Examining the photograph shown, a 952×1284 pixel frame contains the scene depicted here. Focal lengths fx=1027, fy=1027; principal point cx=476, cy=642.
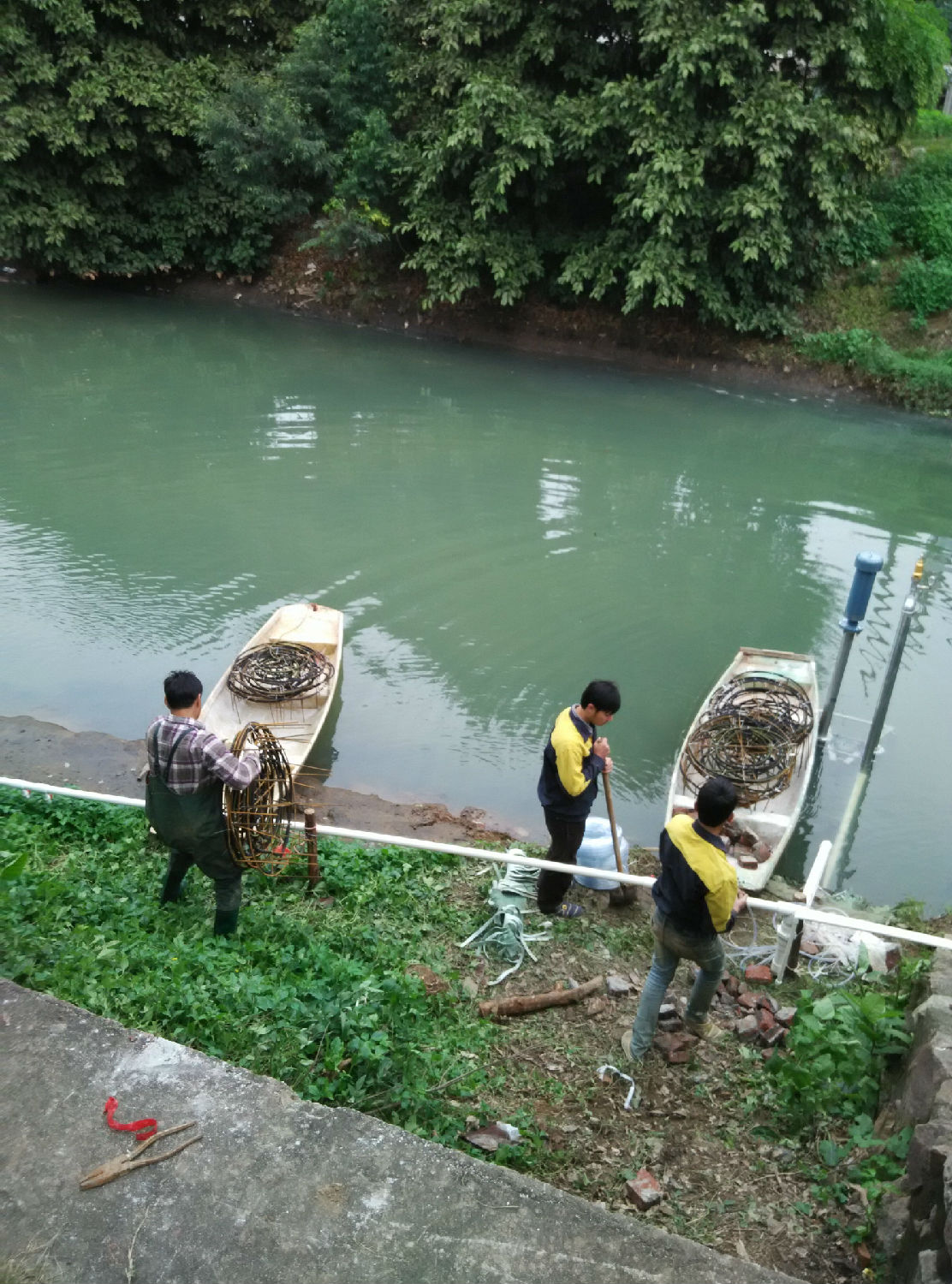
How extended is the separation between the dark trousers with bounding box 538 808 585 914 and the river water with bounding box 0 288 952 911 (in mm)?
2145

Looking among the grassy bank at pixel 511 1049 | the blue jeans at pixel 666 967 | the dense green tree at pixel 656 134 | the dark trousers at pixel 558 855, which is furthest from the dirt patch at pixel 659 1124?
the dense green tree at pixel 656 134

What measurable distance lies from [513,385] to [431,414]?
244 centimetres

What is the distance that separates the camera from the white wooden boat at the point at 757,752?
777 cm

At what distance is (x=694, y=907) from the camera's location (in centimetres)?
475

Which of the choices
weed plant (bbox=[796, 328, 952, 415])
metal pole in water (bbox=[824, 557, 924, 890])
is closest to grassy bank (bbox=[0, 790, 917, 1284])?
metal pole in water (bbox=[824, 557, 924, 890])

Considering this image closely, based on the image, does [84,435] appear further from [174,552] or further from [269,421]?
[174,552]

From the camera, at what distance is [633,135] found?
1792cm

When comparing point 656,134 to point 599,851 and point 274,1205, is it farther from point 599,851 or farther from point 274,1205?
point 274,1205

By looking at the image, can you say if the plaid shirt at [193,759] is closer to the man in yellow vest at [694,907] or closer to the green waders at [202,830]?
the green waders at [202,830]

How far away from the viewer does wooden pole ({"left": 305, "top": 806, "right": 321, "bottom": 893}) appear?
20.4 feet

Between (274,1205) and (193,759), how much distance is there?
258 centimetres

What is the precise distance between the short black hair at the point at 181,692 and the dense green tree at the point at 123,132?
2032cm

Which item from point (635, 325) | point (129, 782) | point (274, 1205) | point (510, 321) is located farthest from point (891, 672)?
point (510, 321)

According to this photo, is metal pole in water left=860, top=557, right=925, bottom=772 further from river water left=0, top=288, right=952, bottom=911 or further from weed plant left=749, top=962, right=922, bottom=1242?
weed plant left=749, top=962, right=922, bottom=1242
